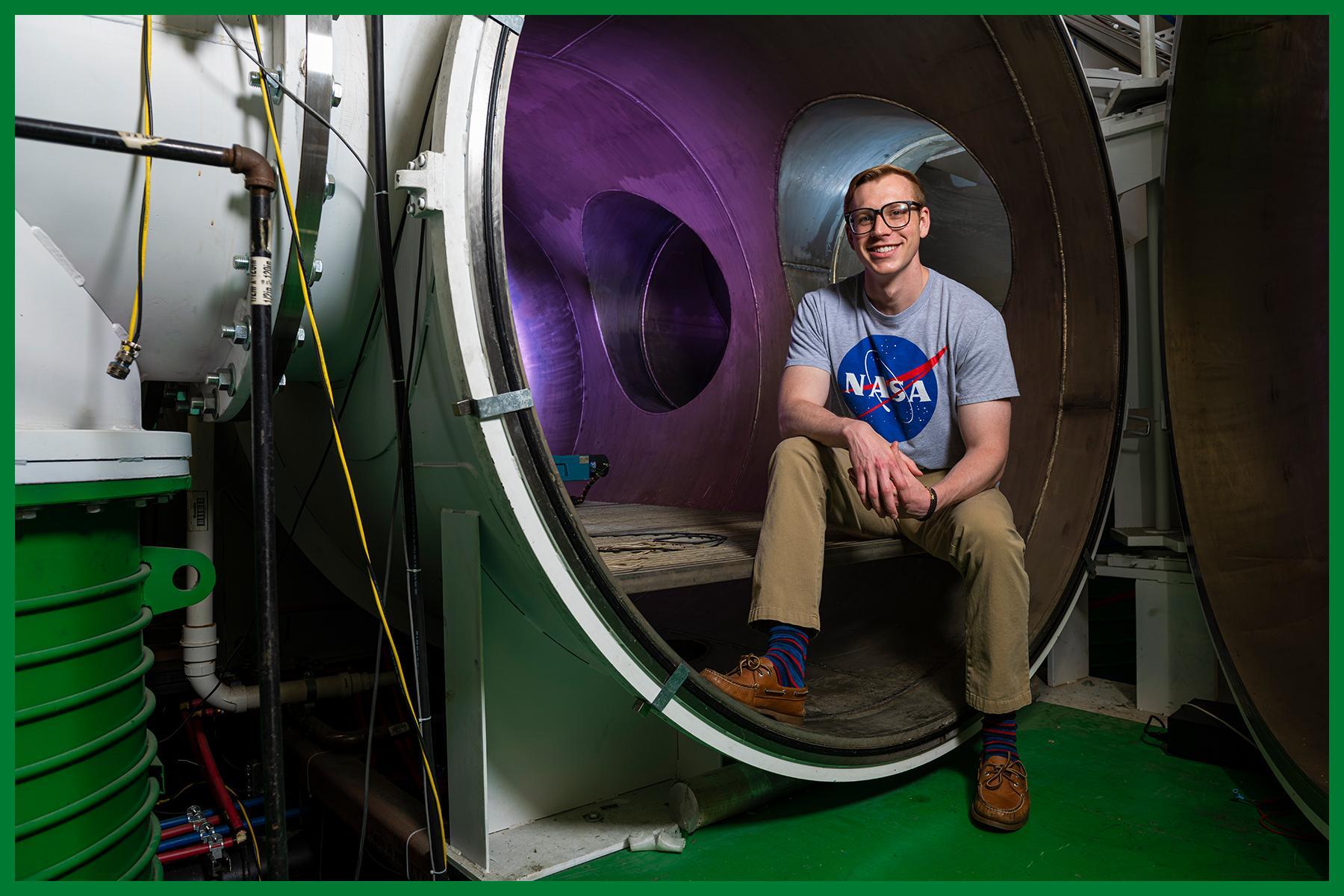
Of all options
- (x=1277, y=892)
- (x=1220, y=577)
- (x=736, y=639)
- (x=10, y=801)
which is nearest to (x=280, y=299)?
(x=10, y=801)

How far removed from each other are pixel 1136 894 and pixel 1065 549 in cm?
117

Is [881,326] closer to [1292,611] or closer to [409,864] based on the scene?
[1292,611]

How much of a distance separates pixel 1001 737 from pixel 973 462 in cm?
64

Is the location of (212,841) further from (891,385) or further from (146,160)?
(891,385)

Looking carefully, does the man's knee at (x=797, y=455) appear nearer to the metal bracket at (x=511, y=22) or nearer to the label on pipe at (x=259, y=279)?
the metal bracket at (x=511, y=22)

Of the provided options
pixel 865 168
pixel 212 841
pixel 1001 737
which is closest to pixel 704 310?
pixel 865 168

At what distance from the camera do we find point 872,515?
2.34m

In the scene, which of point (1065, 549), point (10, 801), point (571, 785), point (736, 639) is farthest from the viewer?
point (736, 639)

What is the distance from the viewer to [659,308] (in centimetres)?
417

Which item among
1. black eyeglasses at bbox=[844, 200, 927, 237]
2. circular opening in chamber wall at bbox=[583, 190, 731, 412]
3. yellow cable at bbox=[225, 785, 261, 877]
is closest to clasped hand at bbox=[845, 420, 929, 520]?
black eyeglasses at bbox=[844, 200, 927, 237]

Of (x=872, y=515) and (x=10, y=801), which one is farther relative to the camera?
(x=872, y=515)

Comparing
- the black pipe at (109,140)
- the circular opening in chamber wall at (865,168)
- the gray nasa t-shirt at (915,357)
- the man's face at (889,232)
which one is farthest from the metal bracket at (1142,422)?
the black pipe at (109,140)

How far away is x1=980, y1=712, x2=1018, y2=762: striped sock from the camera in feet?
6.72

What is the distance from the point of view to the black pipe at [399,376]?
1514mm
